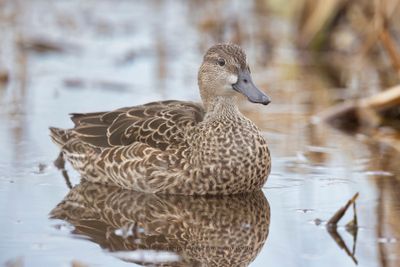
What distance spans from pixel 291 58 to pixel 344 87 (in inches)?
73.0

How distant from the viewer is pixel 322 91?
39.7 ft

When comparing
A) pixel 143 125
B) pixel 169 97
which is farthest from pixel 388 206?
pixel 169 97

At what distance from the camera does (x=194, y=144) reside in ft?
25.7

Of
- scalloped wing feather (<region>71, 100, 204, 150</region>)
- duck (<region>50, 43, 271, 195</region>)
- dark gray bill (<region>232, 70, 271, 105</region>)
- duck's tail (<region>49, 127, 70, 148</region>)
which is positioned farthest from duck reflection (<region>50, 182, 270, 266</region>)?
dark gray bill (<region>232, 70, 271, 105</region>)

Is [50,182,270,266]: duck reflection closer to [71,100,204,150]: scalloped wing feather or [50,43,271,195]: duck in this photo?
[50,43,271,195]: duck

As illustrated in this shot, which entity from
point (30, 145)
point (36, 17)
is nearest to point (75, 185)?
point (30, 145)

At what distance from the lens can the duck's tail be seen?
28.6 ft

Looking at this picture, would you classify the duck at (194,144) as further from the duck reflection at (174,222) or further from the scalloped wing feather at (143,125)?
the duck reflection at (174,222)

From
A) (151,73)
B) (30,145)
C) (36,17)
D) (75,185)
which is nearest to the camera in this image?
(75,185)

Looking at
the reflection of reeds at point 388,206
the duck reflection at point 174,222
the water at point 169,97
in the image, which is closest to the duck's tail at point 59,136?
the water at point 169,97

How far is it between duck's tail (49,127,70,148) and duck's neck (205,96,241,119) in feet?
4.72

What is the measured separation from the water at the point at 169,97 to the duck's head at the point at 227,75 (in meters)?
0.87

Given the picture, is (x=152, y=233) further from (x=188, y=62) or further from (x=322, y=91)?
(x=188, y=62)

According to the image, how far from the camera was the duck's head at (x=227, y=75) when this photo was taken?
309 inches
